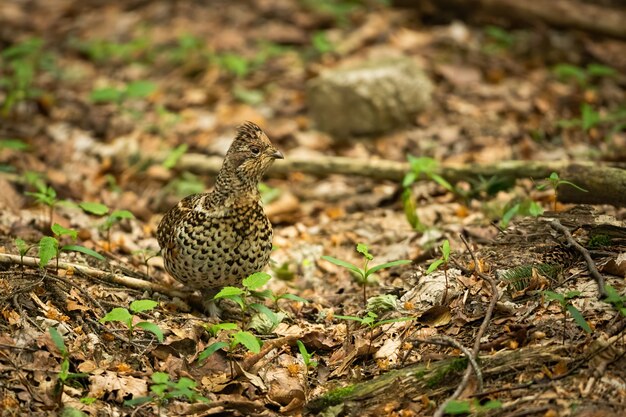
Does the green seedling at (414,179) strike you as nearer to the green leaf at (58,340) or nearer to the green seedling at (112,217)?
the green seedling at (112,217)

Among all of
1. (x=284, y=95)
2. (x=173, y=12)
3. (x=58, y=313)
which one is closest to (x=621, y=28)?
(x=284, y=95)

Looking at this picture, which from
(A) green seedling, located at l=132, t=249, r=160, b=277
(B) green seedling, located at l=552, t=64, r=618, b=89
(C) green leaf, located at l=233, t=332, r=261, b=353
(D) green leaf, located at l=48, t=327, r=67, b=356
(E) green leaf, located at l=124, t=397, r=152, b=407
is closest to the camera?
(E) green leaf, located at l=124, t=397, r=152, b=407

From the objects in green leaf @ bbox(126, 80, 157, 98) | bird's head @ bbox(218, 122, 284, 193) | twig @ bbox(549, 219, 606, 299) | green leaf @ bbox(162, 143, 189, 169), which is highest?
bird's head @ bbox(218, 122, 284, 193)

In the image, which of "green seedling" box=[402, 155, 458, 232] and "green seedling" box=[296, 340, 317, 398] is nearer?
"green seedling" box=[296, 340, 317, 398]

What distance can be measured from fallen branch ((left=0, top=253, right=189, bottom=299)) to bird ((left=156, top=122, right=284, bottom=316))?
0.29 m

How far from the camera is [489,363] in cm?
412

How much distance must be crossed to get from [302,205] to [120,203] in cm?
195

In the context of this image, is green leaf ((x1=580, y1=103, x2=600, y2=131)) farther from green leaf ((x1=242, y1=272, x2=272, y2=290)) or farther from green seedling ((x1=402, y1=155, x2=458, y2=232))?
green leaf ((x1=242, y1=272, x2=272, y2=290))

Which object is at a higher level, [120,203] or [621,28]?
[621,28]

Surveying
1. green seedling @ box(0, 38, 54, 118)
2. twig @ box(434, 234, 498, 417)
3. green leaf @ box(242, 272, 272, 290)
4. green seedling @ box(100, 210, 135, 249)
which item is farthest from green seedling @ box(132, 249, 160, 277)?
green seedling @ box(0, 38, 54, 118)

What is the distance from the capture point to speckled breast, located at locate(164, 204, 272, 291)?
16.5 feet

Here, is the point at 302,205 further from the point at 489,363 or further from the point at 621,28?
the point at 621,28

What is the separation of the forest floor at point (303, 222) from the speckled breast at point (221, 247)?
35cm

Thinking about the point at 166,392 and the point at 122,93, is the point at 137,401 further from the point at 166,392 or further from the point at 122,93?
the point at 122,93
